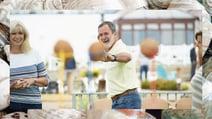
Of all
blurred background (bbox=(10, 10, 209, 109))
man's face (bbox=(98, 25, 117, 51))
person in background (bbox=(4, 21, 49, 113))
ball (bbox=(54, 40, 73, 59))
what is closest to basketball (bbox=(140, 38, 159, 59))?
blurred background (bbox=(10, 10, 209, 109))

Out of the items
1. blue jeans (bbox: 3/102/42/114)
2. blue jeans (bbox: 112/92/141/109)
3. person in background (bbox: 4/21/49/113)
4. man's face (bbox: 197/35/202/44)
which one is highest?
man's face (bbox: 197/35/202/44)

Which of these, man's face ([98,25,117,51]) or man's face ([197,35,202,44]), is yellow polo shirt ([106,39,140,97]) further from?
man's face ([197,35,202,44])

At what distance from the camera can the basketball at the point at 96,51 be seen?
1.58 m

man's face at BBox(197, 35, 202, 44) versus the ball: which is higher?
man's face at BBox(197, 35, 202, 44)

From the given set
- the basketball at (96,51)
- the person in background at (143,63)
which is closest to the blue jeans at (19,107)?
the basketball at (96,51)

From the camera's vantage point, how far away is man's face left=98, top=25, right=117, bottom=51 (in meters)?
1.59

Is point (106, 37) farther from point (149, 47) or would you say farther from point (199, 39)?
point (199, 39)

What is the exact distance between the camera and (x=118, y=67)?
1.59 metres

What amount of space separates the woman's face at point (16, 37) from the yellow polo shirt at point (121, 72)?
1.20ft

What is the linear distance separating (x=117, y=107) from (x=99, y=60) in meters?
0.21

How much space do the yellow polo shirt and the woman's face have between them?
367mm

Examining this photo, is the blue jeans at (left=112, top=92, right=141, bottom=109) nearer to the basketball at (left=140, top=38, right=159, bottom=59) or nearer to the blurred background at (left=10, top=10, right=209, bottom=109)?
the blurred background at (left=10, top=10, right=209, bottom=109)

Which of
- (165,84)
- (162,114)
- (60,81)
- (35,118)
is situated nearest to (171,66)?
(165,84)

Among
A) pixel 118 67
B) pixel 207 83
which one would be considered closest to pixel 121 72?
pixel 118 67
